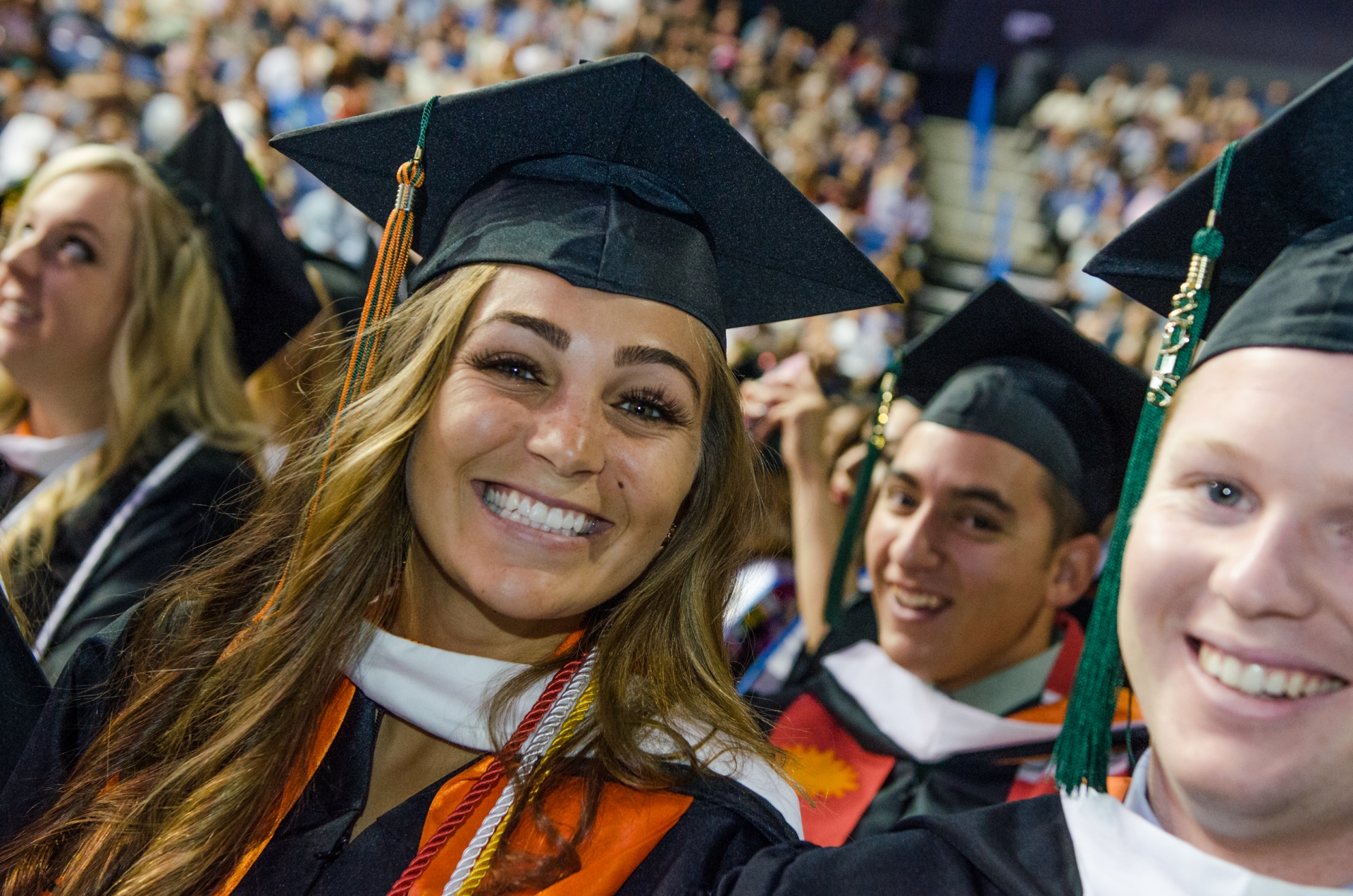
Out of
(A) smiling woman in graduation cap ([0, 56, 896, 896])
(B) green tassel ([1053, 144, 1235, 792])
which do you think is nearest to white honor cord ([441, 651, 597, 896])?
(A) smiling woman in graduation cap ([0, 56, 896, 896])

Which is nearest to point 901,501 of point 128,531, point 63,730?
point 63,730

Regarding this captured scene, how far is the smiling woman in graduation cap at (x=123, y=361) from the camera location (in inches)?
112

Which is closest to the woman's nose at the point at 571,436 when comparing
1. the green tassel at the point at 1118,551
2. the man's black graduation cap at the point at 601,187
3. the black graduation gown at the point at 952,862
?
the man's black graduation cap at the point at 601,187

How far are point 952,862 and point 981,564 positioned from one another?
1.33 meters

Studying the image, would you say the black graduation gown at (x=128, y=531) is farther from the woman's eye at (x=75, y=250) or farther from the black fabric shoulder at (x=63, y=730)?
the black fabric shoulder at (x=63, y=730)

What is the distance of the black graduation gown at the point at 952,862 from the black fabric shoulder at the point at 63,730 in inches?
41.1

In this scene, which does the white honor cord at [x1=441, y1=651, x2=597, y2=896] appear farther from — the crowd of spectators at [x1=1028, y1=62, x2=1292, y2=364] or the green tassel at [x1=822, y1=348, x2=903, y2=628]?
the crowd of spectators at [x1=1028, y1=62, x2=1292, y2=364]

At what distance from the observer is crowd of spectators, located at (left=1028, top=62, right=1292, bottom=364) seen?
→ 34.9ft

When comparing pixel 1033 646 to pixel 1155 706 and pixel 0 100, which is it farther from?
pixel 0 100

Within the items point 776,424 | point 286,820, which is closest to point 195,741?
point 286,820

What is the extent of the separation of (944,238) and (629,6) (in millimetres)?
4497

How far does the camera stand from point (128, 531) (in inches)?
114

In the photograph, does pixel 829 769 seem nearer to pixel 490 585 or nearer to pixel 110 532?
pixel 490 585

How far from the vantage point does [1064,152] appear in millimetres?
12492
